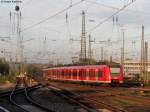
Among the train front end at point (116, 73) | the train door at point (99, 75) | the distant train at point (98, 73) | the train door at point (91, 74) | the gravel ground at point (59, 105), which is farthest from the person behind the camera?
the train door at point (91, 74)

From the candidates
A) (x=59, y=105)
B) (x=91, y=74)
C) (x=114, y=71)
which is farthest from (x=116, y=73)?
(x=59, y=105)

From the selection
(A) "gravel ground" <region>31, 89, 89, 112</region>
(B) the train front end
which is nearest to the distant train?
(B) the train front end

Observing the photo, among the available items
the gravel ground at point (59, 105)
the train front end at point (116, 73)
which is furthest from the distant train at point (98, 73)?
the gravel ground at point (59, 105)

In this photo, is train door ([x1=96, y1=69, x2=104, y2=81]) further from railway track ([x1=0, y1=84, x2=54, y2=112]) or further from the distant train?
railway track ([x1=0, y1=84, x2=54, y2=112])

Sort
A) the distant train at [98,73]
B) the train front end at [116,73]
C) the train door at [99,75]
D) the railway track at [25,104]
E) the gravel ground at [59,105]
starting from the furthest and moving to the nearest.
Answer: the train door at [99,75], the train front end at [116,73], the distant train at [98,73], the gravel ground at [59,105], the railway track at [25,104]

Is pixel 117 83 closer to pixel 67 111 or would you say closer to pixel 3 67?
pixel 67 111

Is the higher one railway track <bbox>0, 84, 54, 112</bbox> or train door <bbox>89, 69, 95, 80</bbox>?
train door <bbox>89, 69, 95, 80</bbox>

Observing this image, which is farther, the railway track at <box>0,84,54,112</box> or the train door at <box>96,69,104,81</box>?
the train door at <box>96,69,104,81</box>

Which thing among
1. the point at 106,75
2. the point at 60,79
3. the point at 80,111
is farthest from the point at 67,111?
the point at 60,79

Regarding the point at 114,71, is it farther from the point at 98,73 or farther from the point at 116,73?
the point at 98,73

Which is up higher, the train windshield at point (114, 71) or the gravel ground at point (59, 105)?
the train windshield at point (114, 71)

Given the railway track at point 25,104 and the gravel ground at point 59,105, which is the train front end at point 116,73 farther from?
the gravel ground at point 59,105

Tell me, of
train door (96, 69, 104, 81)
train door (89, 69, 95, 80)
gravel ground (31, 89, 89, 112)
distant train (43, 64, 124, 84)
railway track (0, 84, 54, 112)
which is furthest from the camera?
train door (89, 69, 95, 80)

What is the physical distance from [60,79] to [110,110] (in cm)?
4660
